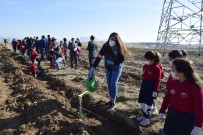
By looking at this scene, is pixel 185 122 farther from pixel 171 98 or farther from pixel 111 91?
pixel 111 91

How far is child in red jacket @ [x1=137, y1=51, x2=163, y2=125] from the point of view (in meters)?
6.86

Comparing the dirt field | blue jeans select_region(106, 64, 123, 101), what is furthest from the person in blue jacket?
the dirt field

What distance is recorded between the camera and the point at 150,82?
7.02m

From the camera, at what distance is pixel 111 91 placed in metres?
7.64

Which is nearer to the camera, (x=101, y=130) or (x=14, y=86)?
(x=101, y=130)

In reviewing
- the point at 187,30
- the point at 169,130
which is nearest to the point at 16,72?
the point at 169,130

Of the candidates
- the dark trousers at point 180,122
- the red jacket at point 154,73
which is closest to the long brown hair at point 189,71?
the dark trousers at point 180,122

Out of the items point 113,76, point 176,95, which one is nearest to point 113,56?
point 113,76

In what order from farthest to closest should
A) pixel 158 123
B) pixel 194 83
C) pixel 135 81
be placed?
pixel 135 81
pixel 158 123
pixel 194 83

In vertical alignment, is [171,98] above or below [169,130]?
above

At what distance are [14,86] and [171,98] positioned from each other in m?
8.35

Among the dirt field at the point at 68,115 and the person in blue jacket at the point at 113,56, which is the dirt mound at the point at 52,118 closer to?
the dirt field at the point at 68,115

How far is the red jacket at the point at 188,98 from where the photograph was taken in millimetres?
4277

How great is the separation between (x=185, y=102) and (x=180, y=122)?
0.31 meters
